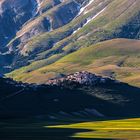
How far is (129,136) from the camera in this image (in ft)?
411

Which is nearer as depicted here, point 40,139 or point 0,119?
point 40,139

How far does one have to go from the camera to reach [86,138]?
4867 inches

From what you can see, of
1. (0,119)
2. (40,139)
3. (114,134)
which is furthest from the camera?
(0,119)

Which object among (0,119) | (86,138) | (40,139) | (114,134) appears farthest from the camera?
(0,119)

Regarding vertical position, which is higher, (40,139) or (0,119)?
(0,119)

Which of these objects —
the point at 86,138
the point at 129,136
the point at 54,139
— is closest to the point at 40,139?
the point at 54,139

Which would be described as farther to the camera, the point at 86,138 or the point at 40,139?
the point at 86,138

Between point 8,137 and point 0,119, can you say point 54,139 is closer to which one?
point 8,137

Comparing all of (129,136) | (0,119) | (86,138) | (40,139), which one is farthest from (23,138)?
(0,119)

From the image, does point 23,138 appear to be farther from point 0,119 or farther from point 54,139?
point 0,119

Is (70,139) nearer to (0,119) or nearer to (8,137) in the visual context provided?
(8,137)

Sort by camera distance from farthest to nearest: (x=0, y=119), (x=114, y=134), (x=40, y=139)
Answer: (x=0, y=119)
(x=114, y=134)
(x=40, y=139)

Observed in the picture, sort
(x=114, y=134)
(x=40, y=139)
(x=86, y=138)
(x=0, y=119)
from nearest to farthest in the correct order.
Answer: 1. (x=40, y=139)
2. (x=86, y=138)
3. (x=114, y=134)
4. (x=0, y=119)

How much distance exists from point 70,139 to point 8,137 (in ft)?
44.0
